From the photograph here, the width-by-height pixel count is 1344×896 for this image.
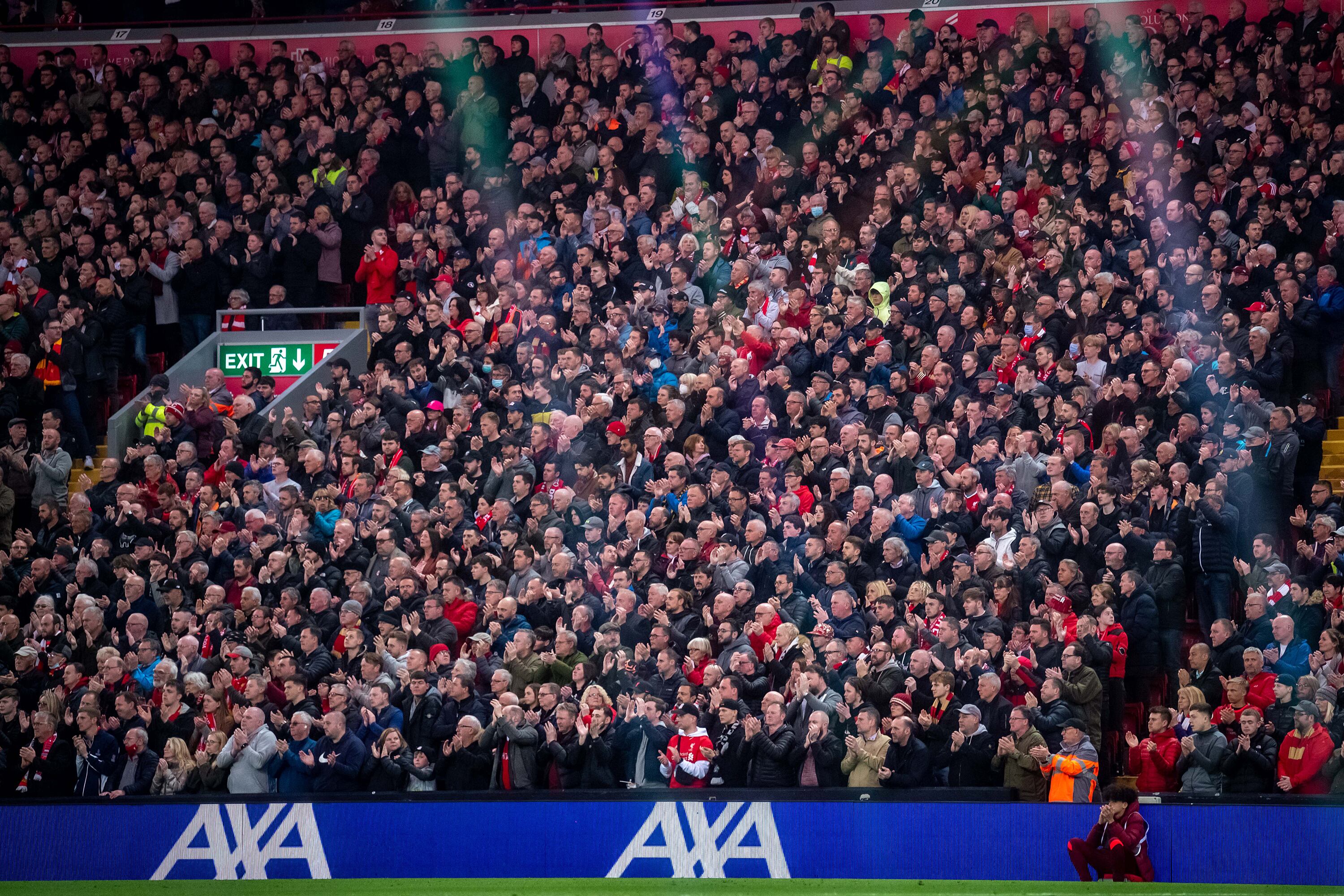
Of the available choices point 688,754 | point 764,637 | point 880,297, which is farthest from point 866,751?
point 880,297

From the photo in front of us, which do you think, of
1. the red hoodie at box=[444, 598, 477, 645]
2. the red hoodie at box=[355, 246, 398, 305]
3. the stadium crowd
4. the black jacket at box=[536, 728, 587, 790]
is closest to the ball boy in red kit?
the stadium crowd

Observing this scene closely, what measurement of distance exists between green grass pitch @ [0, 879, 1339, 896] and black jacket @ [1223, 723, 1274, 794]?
2.78ft

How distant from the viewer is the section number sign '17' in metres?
19.6

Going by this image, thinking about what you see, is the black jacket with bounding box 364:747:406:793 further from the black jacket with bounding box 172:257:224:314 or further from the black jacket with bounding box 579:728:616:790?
the black jacket with bounding box 172:257:224:314

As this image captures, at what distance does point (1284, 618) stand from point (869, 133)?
26.1 ft

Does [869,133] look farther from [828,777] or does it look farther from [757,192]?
[828,777]

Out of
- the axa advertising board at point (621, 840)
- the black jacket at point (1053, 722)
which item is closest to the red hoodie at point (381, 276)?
the axa advertising board at point (621, 840)

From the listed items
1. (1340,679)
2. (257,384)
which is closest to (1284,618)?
(1340,679)

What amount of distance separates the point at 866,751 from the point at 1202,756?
2.51 m

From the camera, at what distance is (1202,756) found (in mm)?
12078

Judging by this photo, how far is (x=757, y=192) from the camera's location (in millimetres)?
18750

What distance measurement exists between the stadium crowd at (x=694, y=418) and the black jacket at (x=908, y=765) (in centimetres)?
4

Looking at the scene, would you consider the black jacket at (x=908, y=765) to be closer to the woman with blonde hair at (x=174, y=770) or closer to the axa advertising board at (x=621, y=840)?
the axa advertising board at (x=621, y=840)

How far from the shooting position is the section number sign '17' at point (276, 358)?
64.2 feet
